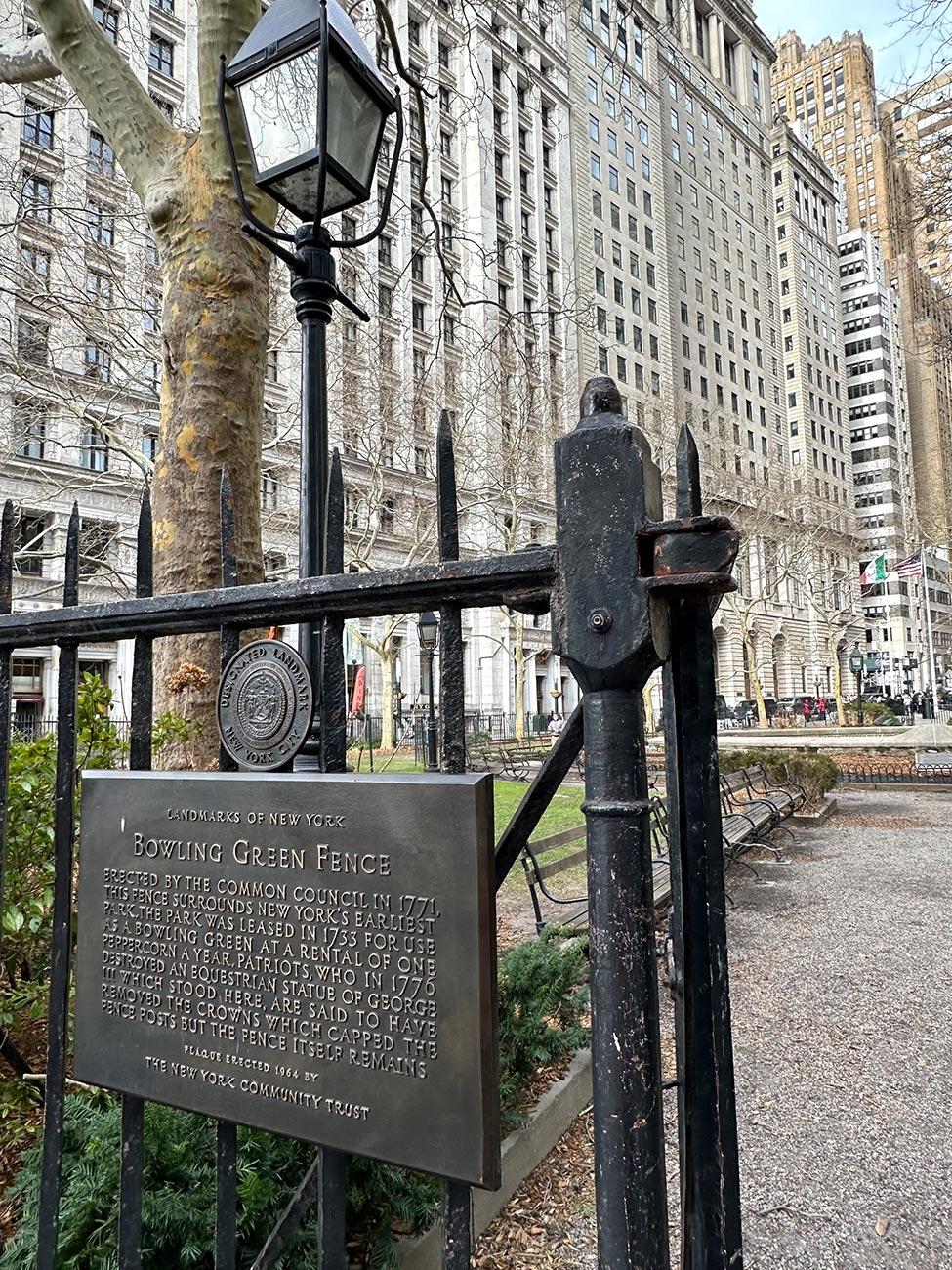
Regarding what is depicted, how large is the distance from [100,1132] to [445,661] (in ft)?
6.55

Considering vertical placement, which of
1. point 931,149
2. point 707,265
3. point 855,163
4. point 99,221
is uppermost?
point 855,163

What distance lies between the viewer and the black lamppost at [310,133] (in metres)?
2.89

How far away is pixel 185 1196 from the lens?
217 centimetres

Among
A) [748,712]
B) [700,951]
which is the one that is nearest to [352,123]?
[700,951]

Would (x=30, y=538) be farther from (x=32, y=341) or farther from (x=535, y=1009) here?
(x=535, y=1009)

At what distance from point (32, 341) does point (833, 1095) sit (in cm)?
1923

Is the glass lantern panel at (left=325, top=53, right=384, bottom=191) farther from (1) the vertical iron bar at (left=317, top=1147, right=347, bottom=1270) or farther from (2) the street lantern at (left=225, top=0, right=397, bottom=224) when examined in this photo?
(1) the vertical iron bar at (left=317, top=1147, right=347, bottom=1270)

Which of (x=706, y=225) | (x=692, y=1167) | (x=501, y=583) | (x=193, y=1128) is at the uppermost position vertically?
(x=706, y=225)

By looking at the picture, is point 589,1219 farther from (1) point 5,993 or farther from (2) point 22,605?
(2) point 22,605

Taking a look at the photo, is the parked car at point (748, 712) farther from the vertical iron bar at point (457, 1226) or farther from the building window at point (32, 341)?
the vertical iron bar at point (457, 1226)

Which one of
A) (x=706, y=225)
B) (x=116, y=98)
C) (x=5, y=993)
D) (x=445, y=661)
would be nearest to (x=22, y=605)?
(x=116, y=98)

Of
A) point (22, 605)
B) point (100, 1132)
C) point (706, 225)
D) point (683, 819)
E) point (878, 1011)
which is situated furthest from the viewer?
point (706, 225)

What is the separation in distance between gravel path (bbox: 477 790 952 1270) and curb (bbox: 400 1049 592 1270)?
0.07 metres

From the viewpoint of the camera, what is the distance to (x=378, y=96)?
125 inches
